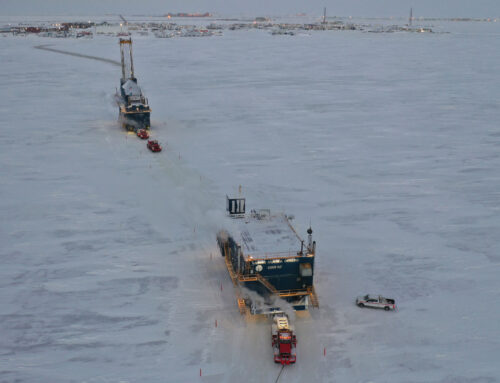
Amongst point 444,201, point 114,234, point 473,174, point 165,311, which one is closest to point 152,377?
point 165,311

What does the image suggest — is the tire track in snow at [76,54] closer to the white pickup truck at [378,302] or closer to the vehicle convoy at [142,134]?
the vehicle convoy at [142,134]

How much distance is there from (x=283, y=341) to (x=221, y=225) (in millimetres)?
9361

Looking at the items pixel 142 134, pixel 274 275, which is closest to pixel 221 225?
pixel 274 275

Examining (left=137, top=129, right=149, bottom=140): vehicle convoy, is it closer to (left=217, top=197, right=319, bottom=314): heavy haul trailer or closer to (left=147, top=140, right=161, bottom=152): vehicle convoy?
(left=147, top=140, right=161, bottom=152): vehicle convoy

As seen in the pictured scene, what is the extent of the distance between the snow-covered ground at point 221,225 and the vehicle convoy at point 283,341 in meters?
0.36

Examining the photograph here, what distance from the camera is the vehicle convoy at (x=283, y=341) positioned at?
1761cm

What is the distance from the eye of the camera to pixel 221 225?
25797 millimetres

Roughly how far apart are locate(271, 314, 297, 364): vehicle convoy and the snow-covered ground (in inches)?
14.3

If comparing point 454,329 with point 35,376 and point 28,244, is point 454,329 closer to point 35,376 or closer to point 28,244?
point 35,376

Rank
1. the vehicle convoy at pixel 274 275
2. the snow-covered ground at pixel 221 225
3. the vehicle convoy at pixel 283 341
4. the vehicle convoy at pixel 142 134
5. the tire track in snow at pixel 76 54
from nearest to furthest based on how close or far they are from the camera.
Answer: the vehicle convoy at pixel 283 341 → the snow-covered ground at pixel 221 225 → the vehicle convoy at pixel 274 275 → the vehicle convoy at pixel 142 134 → the tire track in snow at pixel 76 54

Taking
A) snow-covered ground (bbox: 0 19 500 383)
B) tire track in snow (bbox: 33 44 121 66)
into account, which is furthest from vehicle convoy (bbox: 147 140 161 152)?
tire track in snow (bbox: 33 44 121 66)

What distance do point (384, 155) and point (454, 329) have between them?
80.8 feet

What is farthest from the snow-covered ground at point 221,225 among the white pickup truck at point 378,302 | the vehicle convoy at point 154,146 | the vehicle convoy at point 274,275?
the vehicle convoy at point 154,146

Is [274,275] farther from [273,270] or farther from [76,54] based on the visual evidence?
[76,54]
